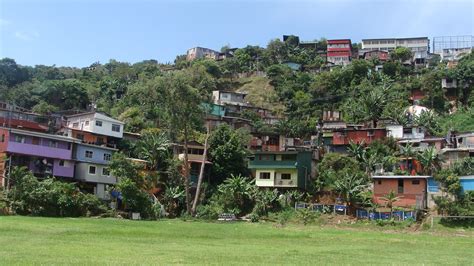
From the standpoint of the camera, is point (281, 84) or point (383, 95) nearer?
point (383, 95)

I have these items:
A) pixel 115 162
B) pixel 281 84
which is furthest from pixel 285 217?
pixel 281 84

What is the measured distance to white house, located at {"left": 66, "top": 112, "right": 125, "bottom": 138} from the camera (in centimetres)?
6888

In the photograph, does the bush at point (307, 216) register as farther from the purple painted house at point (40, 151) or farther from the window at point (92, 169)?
the purple painted house at point (40, 151)

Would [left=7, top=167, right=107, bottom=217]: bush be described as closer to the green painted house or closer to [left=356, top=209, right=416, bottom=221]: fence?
the green painted house

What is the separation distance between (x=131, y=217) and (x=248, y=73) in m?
86.1

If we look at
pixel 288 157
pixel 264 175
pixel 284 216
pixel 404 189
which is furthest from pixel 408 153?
pixel 284 216

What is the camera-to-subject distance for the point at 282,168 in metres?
63.5

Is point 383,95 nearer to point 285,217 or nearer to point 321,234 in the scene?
point 285,217

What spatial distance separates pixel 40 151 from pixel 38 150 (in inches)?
12.0

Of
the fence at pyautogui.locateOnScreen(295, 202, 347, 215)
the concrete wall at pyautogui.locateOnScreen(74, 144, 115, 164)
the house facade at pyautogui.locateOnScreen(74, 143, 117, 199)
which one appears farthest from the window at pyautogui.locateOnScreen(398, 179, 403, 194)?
the concrete wall at pyautogui.locateOnScreen(74, 144, 115, 164)

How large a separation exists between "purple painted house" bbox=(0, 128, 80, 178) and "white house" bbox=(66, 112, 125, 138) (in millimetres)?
7930

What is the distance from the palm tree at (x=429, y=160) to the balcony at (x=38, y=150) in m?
41.1

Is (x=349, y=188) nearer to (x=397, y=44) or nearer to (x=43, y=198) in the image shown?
A: (x=43, y=198)

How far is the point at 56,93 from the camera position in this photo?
312ft
